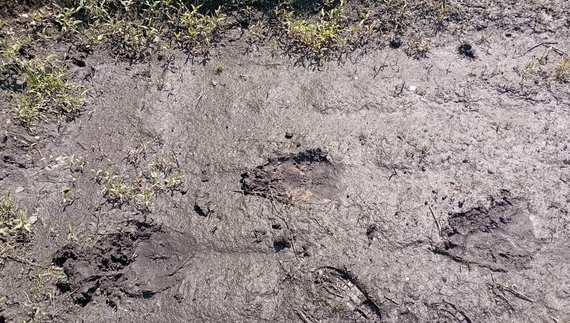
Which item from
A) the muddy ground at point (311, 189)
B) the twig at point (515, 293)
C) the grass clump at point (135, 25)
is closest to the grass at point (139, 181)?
the muddy ground at point (311, 189)

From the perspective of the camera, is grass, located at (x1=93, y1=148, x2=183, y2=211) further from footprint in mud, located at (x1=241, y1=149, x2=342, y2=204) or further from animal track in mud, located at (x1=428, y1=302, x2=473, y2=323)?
animal track in mud, located at (x1=428, y1=302, x2=473, y2=323)

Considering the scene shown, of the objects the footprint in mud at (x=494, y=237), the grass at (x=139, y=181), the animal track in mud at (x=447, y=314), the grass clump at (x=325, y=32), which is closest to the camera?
the animal track in mud at (x=447, y=314)

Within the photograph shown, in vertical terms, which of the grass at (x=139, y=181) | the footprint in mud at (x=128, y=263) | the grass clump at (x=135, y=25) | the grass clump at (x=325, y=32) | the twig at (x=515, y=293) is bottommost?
the footprint in mud at (x=128, y=263)

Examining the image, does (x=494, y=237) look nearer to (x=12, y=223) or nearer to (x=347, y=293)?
(x=347, y=293)

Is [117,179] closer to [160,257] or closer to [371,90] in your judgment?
[160,257]

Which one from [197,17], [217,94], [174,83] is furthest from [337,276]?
[197,17]

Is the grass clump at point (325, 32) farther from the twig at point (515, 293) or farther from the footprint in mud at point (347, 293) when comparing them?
the twig at point (515, 293)

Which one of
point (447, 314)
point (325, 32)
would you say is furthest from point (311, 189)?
point (325, 32)
